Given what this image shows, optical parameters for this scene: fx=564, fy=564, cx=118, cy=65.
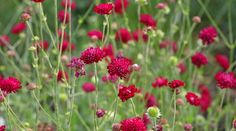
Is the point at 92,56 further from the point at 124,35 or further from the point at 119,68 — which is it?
the point at 124,35

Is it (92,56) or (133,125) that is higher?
(92,56)

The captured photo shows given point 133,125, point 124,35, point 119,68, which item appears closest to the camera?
point 133,125

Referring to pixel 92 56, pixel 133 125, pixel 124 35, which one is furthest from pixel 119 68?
pixel 124 35

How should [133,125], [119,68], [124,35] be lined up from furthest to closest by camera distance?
1. [124,35]
2. [119,68]
3. [133,125]

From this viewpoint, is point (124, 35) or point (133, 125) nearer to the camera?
point (133, 125)

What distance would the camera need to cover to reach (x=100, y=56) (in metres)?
2.01

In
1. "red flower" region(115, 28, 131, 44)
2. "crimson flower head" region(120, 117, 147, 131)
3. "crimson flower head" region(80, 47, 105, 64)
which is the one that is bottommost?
"crimson flower head" region(120, 117, 147, 131)

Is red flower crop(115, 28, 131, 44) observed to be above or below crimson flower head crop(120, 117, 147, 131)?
above

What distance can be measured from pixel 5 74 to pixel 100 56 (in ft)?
6.14

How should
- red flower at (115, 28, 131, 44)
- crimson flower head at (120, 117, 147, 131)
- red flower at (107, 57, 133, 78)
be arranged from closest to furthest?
crimson flower head at (120, 117, 147, 131), red flower at (107, 57, 133, 78), red flower at (115, 28, 131, 44)

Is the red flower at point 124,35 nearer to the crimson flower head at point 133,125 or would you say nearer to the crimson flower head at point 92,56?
the crimson flower head at point 92,56

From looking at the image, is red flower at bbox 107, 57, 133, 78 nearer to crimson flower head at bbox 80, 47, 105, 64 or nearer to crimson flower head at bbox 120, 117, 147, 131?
crimson flower head at bbox 80, 47, 105, 64

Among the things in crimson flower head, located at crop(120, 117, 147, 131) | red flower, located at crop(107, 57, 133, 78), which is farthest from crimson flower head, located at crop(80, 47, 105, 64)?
crimson flower head, located at crop(120, 117, 147, 131)

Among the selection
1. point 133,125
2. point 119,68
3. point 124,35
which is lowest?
point 133,125
